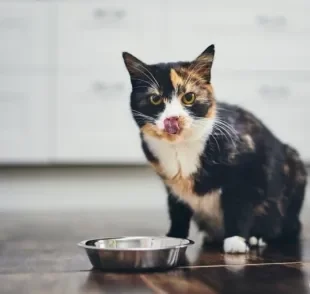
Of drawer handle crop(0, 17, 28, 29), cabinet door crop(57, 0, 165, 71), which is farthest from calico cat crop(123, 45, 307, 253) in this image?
drawer handle crop(0, 17, 28, 29)

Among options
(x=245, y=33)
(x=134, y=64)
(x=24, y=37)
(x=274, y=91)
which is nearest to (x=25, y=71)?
(x=24, y=37)

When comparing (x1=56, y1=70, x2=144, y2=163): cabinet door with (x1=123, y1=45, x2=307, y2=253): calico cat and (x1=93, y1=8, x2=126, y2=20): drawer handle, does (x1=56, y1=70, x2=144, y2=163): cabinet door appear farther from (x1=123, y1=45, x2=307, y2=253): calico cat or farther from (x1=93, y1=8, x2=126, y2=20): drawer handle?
(x1=123, y1=45, x2=307, y2=253): calico cat

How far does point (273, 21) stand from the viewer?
2482mm

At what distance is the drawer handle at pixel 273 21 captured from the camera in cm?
248

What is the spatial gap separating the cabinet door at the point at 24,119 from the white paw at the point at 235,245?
1329 mm

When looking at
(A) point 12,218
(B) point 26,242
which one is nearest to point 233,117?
(B) point 26,242

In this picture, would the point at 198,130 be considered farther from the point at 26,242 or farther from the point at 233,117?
the point at 26,242

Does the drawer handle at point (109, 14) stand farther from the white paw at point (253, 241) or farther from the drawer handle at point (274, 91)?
the white paw at point (253, 241)

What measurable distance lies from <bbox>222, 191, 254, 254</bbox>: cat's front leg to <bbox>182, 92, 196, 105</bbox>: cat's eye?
212 millimetres

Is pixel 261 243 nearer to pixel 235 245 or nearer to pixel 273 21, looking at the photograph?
pixel 235 245

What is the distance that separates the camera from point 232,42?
246 centimetres

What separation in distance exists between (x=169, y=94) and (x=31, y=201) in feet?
4.68

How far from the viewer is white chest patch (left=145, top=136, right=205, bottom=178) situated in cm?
124

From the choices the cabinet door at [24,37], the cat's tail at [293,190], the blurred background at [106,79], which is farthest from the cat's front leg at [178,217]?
the cabinet door at [24,37]
